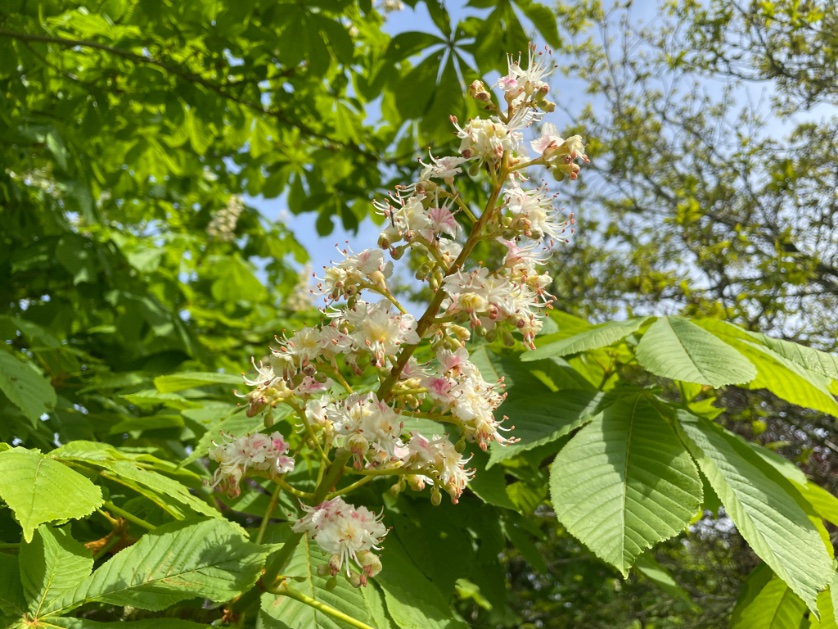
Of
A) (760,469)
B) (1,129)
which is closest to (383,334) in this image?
(760,469)

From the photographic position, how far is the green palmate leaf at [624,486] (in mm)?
1043

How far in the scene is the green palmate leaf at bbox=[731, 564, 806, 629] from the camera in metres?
1.30

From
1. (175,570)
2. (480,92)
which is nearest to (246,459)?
(175,570)

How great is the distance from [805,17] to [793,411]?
2336mm

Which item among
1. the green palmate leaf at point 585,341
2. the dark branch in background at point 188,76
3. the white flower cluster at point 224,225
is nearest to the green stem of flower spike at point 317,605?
the green palmate leaf at point 585,341

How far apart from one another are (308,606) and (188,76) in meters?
2.46

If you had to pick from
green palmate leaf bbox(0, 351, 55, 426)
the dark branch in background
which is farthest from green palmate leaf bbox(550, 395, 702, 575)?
the dark branch in background

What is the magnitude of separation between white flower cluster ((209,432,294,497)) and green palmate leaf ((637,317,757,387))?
694 millimetres

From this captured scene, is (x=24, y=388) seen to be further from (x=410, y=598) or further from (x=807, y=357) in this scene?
(x=807, y=357)

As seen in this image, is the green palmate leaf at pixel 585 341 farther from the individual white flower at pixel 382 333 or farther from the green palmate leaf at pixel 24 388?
the green palmate leaf at pixel 24 388

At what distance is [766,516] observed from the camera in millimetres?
1152

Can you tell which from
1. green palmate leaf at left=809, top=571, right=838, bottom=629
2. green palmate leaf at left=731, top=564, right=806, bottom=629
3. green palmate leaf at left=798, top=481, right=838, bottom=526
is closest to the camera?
green palmate leaf at left=809, top=571, right=838, bottom=629

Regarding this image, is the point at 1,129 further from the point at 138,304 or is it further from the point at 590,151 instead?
the point at 590,151

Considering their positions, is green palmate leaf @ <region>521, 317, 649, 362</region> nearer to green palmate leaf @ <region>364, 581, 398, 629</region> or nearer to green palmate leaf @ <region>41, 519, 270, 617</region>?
green palmate leaf @ <region>364, 581, 398, 629</region>
